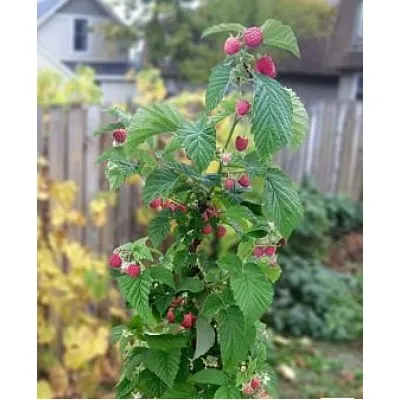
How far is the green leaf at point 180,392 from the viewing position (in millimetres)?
641

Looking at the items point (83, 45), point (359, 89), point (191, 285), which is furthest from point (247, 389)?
point (359, 89)

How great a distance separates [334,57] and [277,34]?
248 centimetres

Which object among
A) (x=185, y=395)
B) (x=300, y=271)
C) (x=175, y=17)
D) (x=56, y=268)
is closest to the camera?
(x=185, y=395)

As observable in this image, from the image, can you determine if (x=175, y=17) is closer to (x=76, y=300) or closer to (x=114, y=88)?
(x=114, y=88)

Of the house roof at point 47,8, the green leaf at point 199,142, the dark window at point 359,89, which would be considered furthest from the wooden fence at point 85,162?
the dark window at point 359,89

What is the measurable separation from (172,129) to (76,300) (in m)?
1.24

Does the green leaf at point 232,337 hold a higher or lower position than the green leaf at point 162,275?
lower

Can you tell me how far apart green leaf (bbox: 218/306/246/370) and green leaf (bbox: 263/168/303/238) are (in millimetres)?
92

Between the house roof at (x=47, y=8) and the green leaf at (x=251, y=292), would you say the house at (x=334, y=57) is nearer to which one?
the house roof at (x=47, y=8)

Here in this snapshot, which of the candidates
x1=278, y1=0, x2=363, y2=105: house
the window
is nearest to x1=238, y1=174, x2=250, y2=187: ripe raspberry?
the window

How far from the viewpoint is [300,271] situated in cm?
239
